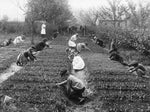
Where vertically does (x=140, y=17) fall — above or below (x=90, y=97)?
above

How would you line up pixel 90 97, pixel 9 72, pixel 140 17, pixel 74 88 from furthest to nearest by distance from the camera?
pixel 140 17, pixel 9 72, pixel 90 97, pixel 74 88

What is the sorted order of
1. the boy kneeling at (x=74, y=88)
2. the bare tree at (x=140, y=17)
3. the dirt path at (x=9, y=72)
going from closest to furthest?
the boy kneeling at (x=74, y=88) < the dirt path at (x=9, y=72) < the bare tree at (x=140, y=17)

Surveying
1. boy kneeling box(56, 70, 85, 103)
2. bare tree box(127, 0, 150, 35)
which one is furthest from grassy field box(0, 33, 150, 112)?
bare tree box(127, 0, 150, 35)

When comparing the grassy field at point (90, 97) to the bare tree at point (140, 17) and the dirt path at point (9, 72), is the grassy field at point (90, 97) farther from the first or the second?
the bare tree at point (140, 17)

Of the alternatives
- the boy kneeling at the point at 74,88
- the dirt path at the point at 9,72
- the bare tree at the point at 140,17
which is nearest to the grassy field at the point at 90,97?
the boy kneeling at the point at 74,88

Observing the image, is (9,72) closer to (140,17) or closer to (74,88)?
(74,88)

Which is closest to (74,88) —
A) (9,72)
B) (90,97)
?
(90,97)

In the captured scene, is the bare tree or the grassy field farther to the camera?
the bare tree

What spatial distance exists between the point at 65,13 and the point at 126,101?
1200 inches

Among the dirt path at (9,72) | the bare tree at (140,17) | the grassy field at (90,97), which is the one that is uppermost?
the bare tree at (140,17)

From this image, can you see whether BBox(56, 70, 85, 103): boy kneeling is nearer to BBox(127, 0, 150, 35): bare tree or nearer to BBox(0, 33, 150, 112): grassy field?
BBox(0, 33, 150, 112): grassy field

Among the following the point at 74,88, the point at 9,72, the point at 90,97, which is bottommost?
the point at 9,72

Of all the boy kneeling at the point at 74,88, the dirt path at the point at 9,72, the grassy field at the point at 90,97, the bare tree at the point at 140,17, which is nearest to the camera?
the grassy field at the point at 90,97

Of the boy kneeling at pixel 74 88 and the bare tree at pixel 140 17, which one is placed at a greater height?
the bare tree at pixel 140 17
